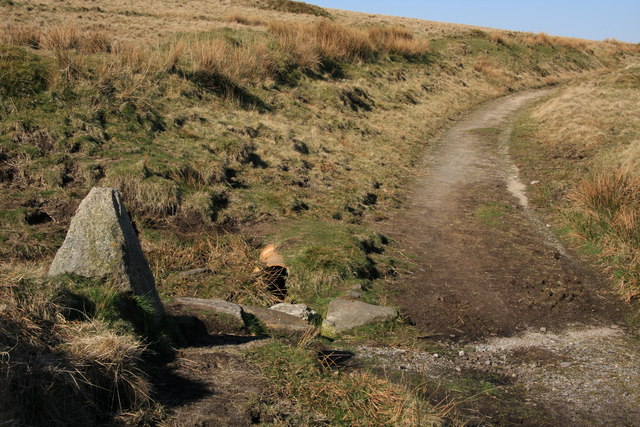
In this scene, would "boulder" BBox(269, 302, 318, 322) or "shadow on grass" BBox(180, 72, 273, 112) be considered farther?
"shadow on grass" BBox(180, 72, 273, 112)

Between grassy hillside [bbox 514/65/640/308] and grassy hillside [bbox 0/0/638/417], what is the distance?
3.19m

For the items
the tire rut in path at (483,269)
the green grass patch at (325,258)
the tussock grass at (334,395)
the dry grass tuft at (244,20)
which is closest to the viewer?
the tussock grass at (334,395)

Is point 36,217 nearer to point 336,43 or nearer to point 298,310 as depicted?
point 298,310

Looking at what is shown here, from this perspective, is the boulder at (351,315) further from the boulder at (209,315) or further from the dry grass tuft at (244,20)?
the dry grass tuft at (244,20)

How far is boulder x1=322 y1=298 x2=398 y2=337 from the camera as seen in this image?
253 inches

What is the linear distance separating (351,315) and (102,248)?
9.96 ft

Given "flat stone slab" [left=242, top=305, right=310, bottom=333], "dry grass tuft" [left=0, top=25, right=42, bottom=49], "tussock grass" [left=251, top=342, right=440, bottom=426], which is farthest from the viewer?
"dry grass tuft" [left=0, top=25, right=42, bottom=49]

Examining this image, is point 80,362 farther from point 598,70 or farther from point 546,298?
point 598,70

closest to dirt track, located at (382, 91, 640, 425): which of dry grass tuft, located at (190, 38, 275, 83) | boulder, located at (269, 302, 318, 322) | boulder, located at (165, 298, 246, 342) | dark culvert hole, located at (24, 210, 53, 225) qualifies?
boulder, located at (269, 302, 318, 322)

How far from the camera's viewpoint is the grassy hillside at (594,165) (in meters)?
8.59

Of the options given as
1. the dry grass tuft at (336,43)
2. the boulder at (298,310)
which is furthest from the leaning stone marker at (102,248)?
the dry grass tuft at (336,43)

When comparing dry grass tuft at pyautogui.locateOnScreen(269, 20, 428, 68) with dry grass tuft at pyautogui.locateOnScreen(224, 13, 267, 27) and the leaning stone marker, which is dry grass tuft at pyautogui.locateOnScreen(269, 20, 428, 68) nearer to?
dry grass tuft at pyautogui.locateOnScreen(224, 13, 267, 27)

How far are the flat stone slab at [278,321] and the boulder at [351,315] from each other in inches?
19.5

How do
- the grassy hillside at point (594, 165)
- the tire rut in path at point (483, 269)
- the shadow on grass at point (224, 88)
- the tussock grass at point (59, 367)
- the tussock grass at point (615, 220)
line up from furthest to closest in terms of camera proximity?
Answer: 1. the shadow on grass at point (224, 88)
2. the grassy hillside at point (594, 165)
3. the tussock grass at point (615, 220)
4. the tire rut in path at point (483, 269)
5. the tussock grass at point (59, 367)
